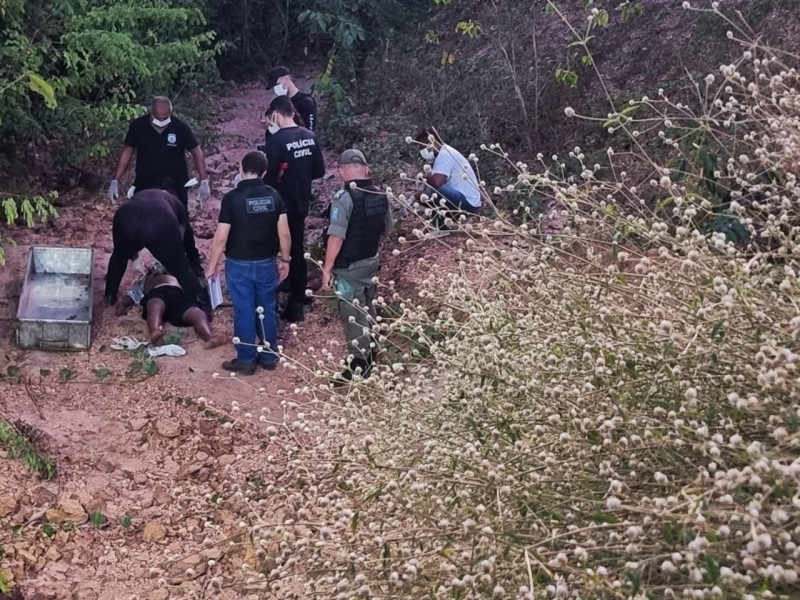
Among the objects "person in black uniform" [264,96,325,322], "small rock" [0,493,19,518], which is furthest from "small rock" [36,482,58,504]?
"person in black uniform" [264,96,325,322]

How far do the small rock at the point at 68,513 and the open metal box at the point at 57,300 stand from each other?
2.10 metres

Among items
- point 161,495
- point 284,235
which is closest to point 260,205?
point 284,235

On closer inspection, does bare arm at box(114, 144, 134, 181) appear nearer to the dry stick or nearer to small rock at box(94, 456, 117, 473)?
the dry stick

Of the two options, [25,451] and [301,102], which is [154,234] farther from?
[301,102]

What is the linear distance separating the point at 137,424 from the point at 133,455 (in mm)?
319

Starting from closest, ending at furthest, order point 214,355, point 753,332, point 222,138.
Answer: point 753,332
point 214,355
point 222,138

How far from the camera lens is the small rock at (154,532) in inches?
202

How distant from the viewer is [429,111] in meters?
11.1

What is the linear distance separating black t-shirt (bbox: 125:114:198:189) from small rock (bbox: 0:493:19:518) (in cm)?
368

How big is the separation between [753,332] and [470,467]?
96 cm

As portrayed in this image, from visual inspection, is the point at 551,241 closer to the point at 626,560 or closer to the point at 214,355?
the point at 626,560

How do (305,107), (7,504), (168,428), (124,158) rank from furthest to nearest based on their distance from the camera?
(305,107) → (124,158) → (168,428) → (7,504)

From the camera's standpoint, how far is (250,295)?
6777 millimetres

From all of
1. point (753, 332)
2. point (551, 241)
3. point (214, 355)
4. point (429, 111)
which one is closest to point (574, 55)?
point (429, 111)
